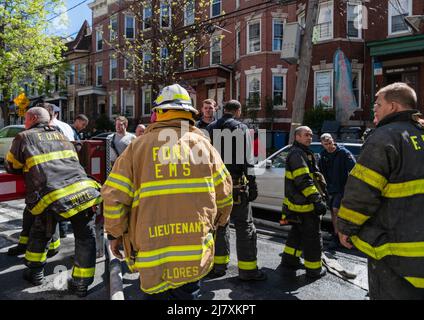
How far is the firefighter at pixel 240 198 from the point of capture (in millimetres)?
4238

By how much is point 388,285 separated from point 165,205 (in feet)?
4.90

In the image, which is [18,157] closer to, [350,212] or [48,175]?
[48,175]

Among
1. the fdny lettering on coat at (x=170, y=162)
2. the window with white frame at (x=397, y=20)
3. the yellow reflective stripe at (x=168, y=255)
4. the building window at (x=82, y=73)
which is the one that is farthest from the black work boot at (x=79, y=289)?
the building window at (x=82, y=73)

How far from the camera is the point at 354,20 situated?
1806 centimetres

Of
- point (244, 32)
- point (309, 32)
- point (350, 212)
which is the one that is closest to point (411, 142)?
point (350, 212)

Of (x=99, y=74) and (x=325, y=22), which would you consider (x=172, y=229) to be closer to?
(x=325, y=22)

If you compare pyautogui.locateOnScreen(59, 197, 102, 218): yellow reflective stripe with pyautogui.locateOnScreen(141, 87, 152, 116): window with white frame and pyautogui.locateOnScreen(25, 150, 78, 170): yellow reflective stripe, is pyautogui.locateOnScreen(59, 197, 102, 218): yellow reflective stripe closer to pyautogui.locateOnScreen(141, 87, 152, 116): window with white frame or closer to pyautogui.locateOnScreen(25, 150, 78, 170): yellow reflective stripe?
pyautogui.locateOnScreen(25, 150, 78, 170): yellow reflective stripe

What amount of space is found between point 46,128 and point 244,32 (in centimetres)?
1891

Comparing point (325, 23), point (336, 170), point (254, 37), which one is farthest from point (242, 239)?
point (254, 37)

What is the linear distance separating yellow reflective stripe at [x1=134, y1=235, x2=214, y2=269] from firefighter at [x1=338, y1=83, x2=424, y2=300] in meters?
1.02

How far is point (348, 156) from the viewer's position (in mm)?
5594

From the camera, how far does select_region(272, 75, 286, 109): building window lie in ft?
65.4

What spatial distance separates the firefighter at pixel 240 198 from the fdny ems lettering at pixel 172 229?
6.25ft

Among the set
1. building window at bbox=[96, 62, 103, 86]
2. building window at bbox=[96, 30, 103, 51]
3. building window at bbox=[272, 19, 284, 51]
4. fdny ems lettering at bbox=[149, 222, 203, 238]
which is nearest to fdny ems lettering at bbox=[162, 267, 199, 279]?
fdny ems lettering at bbox=[149, 222, 203, 238]
